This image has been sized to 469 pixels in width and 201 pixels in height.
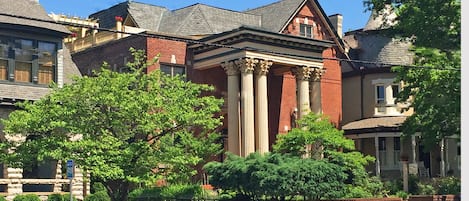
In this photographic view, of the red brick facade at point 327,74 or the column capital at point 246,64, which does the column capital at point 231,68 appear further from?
the red brick facade at point 327,74

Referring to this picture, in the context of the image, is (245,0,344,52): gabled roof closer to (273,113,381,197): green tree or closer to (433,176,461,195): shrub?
(273,113,381,197): green tree

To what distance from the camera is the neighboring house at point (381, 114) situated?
5012 centimetres

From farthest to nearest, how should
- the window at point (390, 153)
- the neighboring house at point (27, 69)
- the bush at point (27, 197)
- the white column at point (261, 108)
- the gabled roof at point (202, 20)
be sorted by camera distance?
the window at point (390, 153) < the gabled roof at point (202, 20) < the white column at point (261, 108) < the neighboring house at point (27, 69) < the bush at point (27, 197)

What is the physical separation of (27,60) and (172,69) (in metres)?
11.0

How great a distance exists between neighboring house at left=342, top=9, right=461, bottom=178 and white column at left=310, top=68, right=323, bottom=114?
4593mm

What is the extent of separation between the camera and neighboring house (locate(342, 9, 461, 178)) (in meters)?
50.1

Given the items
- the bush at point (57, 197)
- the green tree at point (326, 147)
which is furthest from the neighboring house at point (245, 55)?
the bush at point (57, 197)

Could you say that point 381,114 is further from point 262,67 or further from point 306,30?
point 262,67

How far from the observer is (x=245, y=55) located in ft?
140

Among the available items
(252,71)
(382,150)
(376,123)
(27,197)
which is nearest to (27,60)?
(27,197)

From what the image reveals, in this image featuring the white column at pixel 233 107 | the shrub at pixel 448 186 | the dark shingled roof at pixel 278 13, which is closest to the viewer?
the shrub at pixel 448 186

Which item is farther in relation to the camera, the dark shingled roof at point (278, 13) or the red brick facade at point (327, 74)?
the red brick facade at point (327, 74)

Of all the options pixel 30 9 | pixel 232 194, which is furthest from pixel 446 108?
pixel 30 9

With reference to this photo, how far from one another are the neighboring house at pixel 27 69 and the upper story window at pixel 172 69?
770cm
